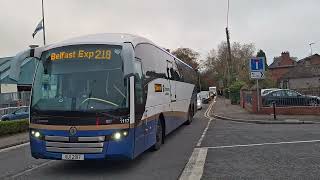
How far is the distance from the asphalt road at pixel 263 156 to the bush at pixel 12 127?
967cm

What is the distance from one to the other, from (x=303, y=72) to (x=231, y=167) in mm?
73221

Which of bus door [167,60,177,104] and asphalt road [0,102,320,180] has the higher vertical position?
bus door [167,60,177,104]

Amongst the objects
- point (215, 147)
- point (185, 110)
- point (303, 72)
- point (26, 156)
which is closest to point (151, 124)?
point (215, 147)

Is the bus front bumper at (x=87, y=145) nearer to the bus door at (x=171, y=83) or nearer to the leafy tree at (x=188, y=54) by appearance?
the bus door at (x=171, y=83)

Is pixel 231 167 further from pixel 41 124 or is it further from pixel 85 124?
pixel 41 124

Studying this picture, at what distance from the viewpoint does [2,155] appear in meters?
14.1

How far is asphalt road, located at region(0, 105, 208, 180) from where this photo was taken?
9.26m

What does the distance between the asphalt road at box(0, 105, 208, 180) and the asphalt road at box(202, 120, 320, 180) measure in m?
0.79

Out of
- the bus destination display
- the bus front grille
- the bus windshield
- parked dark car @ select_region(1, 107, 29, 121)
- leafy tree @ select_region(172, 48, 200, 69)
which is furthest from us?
leafy tree @ select_region(172, 48, 200, 69)

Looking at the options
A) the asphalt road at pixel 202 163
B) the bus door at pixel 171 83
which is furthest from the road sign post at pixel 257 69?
the asphalt road at pixel 202 163

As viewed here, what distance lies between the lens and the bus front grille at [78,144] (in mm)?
9219

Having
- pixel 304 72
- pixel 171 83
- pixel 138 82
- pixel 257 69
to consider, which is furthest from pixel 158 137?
pixel 304 72

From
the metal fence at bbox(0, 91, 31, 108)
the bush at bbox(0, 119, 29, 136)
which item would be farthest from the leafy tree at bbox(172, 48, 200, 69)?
the bush at bbox(0, 119, 29, 136)

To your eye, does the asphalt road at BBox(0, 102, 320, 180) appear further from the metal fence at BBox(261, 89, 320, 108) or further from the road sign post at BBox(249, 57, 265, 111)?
the metal fence at BBox(261, 89, 320, 108)
